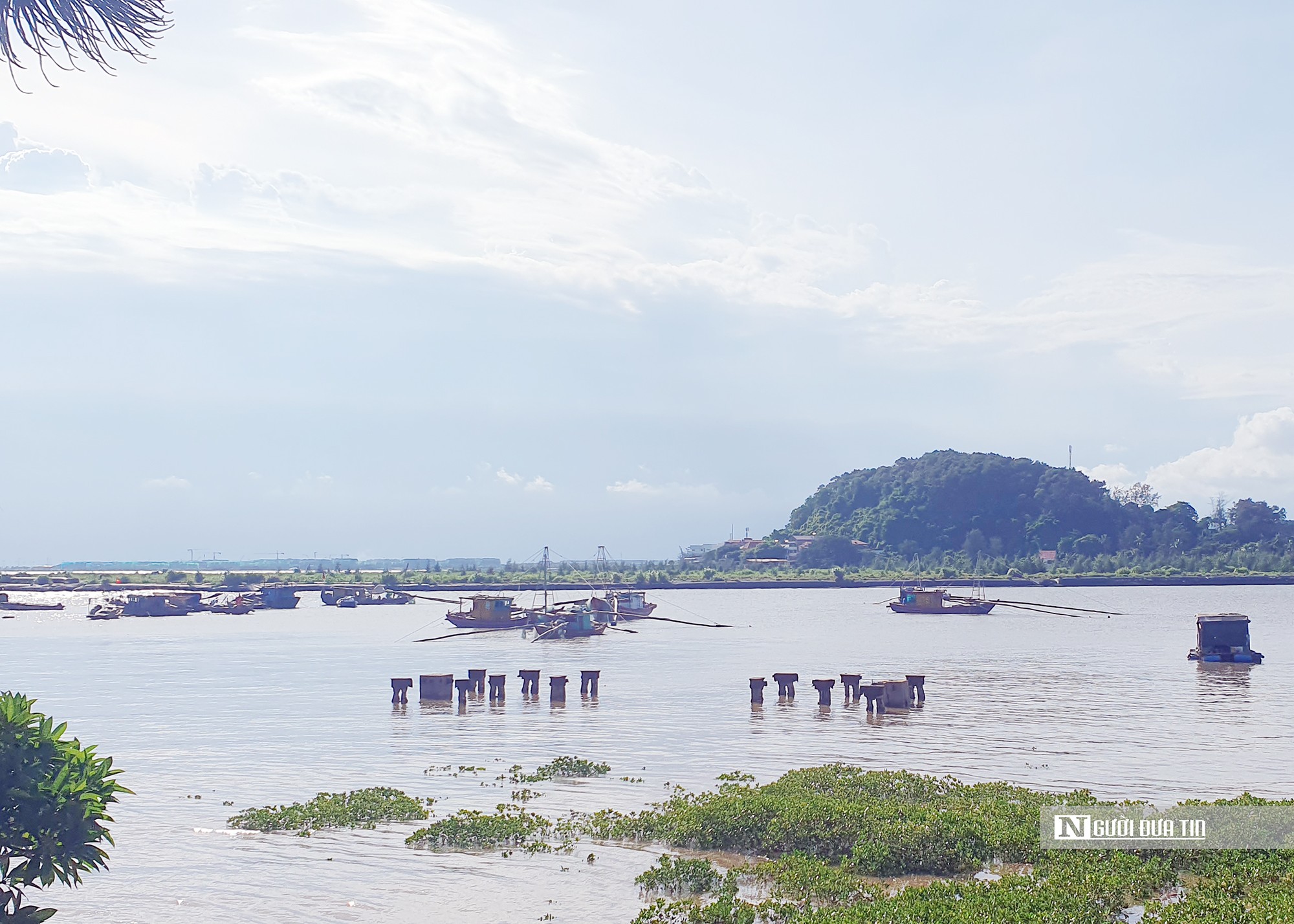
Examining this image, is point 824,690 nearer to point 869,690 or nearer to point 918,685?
point 869,690

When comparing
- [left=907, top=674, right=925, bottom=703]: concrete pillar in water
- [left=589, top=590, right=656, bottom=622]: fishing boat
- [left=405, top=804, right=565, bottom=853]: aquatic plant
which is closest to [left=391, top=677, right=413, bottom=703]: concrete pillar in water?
[left=907, top=674, right=925, bottom=703]: concrete pillar in water

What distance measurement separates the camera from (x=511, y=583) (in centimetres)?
15338

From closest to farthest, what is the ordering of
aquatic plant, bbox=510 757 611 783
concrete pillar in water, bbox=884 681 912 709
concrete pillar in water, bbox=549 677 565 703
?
1. aquatic plant, bbox=510 757 611 783
2. concrete pillar in water, bbox=884 681 912 709
3. concrete pillar in water, bbox=549 677 565 703

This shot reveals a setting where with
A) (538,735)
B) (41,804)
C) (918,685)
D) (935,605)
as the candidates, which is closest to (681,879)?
(41,804)

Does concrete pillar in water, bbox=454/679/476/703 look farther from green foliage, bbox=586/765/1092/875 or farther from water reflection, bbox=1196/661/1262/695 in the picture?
water reflection, bbox=1196/661/1262/695

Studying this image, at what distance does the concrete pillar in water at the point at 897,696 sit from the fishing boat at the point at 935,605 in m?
67.0

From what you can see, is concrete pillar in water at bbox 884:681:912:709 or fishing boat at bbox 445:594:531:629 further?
fishing boat at bbox 445:594:531:629

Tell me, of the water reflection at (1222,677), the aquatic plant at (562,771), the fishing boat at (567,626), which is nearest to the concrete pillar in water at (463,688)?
the aquatic plant at (562,771)

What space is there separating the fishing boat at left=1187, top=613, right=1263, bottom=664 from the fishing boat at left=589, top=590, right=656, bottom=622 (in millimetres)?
40630

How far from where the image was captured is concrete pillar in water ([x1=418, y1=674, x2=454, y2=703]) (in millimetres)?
36844

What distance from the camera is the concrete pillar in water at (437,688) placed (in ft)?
121

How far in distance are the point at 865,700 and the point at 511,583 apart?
4760 inches

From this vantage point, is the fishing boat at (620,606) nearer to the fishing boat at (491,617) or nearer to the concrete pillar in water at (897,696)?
the fishing boat at (491,617)

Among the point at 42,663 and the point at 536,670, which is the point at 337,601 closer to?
the point at 42,663
